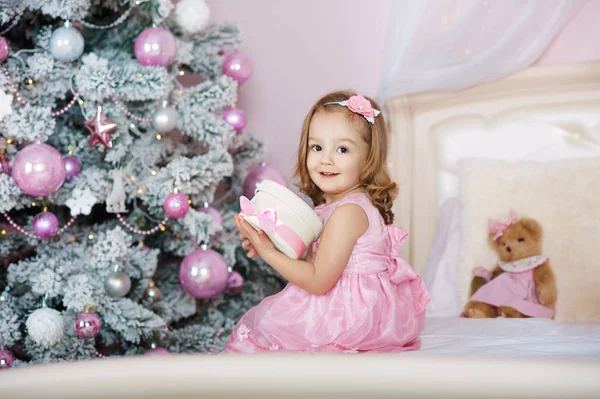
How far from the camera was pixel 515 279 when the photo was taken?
1932 millimetres

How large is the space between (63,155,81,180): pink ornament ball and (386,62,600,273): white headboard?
3.26ft

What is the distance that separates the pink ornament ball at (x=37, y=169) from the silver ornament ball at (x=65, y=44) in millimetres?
248

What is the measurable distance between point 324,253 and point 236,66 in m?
0.97

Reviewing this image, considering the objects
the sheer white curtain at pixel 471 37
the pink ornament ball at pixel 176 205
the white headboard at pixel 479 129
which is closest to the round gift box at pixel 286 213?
the pink ornament ball at pixel 176 205

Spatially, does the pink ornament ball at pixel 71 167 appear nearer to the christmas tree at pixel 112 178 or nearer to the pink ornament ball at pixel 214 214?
the christmas tree at pixel 112 178

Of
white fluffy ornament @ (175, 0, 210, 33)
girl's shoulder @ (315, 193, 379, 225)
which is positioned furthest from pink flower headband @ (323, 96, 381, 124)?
white fluffy ornament @ (175, 0, 210, 33)

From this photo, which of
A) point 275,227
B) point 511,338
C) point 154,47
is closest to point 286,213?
point 275,227

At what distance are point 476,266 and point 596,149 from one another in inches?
21.7

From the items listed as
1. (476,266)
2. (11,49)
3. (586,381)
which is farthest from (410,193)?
(586,381)

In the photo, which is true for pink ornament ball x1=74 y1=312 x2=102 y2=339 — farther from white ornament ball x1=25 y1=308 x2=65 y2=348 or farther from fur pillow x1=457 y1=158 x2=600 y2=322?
fur pillow x1=457 y1=158 x2=600 y2=322

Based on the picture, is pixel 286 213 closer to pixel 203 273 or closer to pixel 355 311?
pixel 355 311

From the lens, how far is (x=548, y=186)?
6.68 feet

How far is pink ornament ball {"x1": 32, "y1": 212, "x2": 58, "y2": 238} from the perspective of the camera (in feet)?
6.01

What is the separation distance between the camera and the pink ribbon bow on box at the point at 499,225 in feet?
6.55
